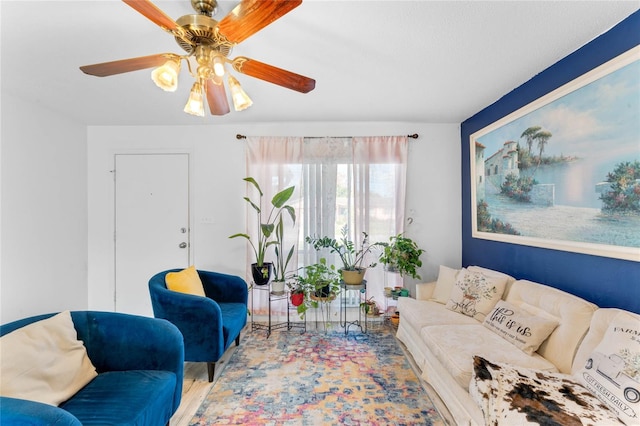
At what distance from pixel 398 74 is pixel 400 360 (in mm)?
2352

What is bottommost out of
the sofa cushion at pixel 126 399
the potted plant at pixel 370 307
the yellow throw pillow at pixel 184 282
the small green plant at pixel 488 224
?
the potted plant at pixel 370 307

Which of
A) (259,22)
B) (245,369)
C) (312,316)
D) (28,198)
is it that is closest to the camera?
(259,22)

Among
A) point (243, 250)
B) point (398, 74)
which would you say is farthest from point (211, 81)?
point (243, 250)

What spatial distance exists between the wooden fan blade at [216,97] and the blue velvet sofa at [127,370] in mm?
1376

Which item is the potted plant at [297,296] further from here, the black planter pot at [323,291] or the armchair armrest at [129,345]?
the armchair armrest at [129,345]

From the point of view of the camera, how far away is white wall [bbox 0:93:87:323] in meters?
2.30

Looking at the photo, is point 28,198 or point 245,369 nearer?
point 245,369

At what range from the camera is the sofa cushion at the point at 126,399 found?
114 centimetres

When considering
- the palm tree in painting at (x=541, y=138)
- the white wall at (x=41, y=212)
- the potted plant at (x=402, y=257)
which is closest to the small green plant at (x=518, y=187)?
the palm tree in painting at (x=541, y=138)

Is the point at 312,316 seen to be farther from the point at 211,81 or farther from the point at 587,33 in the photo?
the point at 587,33

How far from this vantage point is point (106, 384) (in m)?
1.33

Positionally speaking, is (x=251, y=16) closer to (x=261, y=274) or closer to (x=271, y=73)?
(x=271, y=73)

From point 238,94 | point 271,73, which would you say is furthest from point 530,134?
point 238,94

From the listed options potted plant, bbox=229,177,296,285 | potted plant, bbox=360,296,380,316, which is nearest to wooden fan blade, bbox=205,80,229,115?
potted plant, bbox=229,177,296,285
